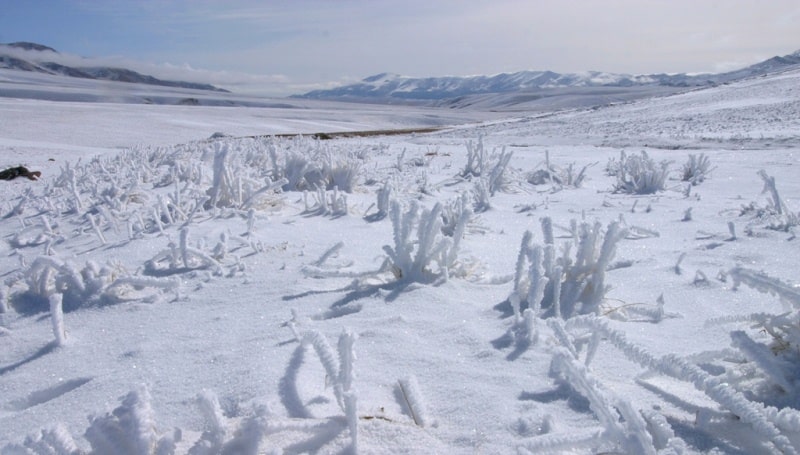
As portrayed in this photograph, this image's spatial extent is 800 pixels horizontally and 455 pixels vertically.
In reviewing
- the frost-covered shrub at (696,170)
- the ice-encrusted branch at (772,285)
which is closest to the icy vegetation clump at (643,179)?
the frost-covered shrub at (696,170)

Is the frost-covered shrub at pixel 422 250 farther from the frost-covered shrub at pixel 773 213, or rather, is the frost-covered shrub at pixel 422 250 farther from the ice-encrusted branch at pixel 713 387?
the frost-covered shrub at pixel 773 213

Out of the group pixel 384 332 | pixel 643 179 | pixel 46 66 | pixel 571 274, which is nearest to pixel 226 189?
pixel 384 332

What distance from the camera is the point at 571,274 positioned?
1720 millimetres

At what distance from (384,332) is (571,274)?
0.62m

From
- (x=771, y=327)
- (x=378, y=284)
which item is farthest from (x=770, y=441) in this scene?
(x=378, y=284)

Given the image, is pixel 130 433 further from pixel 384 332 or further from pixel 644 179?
pixel 644 179

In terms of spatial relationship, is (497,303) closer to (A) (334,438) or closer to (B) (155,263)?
(A) (334,438)

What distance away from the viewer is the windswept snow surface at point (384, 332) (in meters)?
→ 0.98

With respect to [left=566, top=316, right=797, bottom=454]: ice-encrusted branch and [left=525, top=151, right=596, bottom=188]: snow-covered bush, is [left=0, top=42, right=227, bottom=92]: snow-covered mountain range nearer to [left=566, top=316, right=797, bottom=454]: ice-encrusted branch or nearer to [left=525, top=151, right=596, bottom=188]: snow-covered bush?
[left=525, top=151, right=596, bottom=188]: snow-covered bush

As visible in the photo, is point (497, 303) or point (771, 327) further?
point (497, 303)

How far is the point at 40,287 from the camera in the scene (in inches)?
75.1

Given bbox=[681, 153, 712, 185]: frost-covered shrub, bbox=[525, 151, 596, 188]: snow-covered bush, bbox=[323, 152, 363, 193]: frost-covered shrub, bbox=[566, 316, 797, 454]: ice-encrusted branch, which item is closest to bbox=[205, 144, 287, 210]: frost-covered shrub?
bbox=[323, 152, 363, 193]: frost-covered shrub

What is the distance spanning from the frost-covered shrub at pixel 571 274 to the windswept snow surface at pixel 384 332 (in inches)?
0.6

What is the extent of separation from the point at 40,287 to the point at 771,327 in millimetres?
2094
